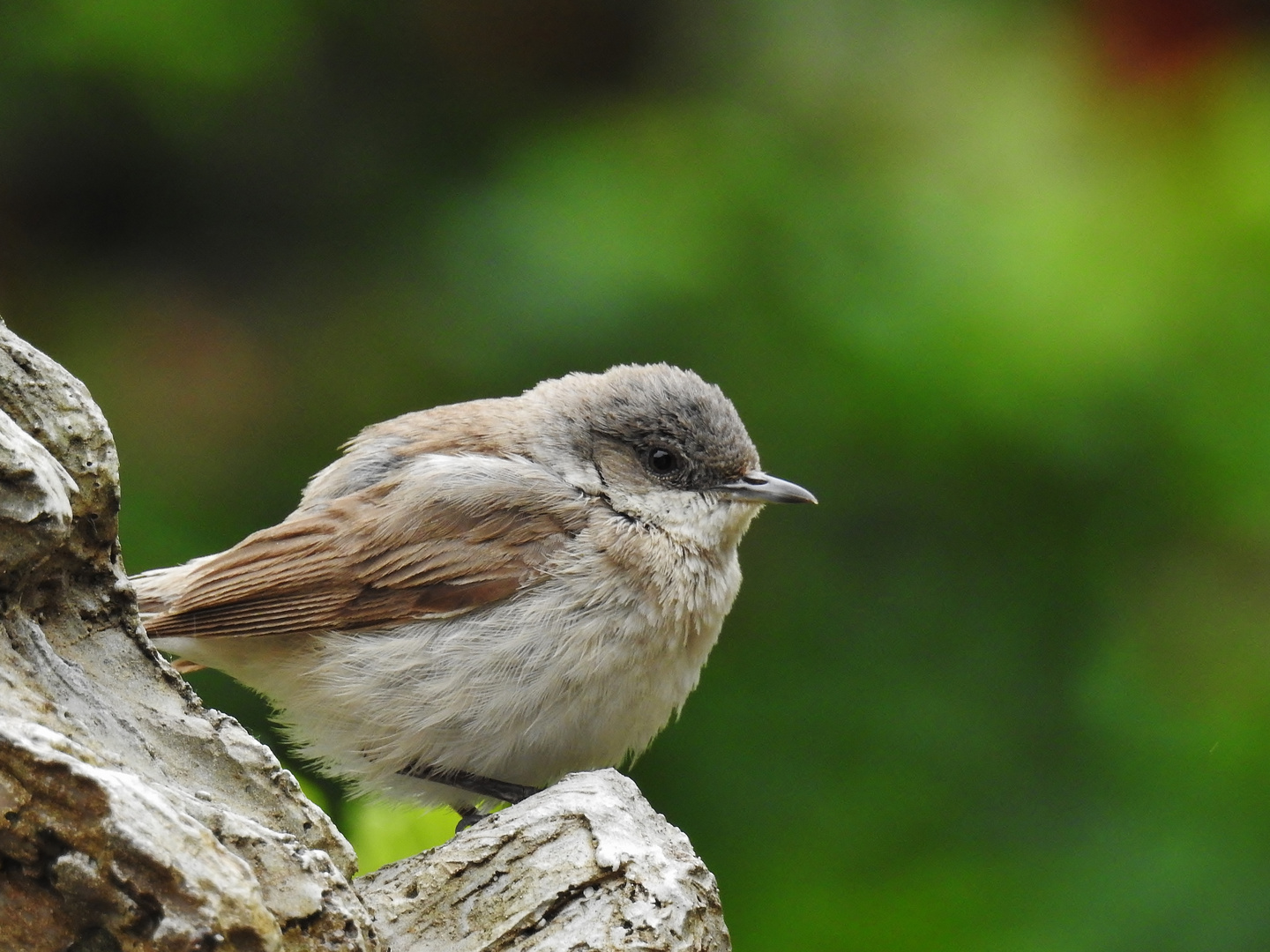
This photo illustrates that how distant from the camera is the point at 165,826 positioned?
1858mm

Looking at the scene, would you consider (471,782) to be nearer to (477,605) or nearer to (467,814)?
(467,814)

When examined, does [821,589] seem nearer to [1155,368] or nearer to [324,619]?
[1155,368]

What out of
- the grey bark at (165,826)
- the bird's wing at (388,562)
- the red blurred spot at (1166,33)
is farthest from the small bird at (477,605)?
the red blurred spot at (1166,33)

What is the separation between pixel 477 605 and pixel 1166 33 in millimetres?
3454

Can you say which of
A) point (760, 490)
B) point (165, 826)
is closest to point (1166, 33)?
point (760, 490)

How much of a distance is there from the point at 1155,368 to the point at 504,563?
2.33 meters

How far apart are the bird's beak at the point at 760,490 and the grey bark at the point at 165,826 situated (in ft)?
4.41

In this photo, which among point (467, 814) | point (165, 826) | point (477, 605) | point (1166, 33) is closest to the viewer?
point (165, 826)

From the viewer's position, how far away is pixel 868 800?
4.86 metres

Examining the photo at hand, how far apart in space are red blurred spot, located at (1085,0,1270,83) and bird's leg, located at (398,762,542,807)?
355cm

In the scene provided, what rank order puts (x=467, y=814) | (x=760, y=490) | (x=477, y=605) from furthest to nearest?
1. (x=760, y=490)
2. (x=467, y=814)
3. (x=477, y=605)

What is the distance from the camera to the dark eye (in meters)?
3.96

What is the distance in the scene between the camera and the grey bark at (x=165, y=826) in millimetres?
1842

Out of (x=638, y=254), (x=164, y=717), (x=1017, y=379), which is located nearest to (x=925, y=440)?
(x=1017, y=379)
